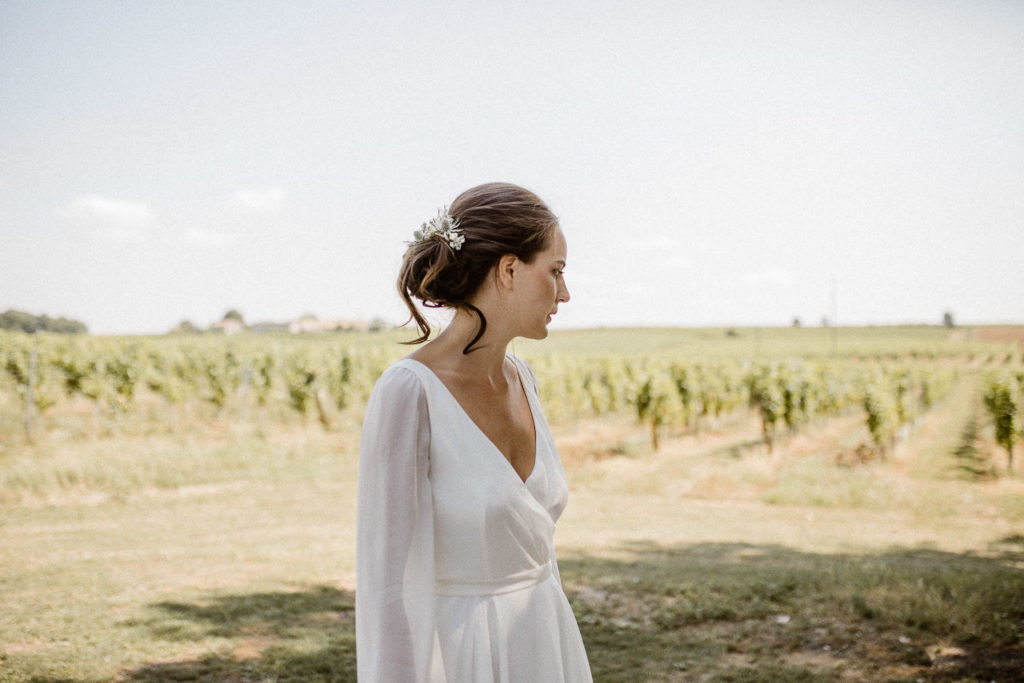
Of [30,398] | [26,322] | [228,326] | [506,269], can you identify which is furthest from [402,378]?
[228,326]

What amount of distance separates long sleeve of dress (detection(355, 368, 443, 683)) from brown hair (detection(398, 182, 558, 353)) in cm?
28

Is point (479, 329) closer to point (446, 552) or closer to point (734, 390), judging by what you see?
point (446, 552)

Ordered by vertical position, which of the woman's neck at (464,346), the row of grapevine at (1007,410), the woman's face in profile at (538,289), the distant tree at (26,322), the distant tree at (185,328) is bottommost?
the row of grapevine at (1007,410)

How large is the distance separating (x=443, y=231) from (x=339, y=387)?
53.6 feet

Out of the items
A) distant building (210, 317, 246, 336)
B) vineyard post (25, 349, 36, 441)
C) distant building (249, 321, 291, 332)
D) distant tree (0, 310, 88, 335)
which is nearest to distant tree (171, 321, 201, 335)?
distant building (210, 317, 246, 336)

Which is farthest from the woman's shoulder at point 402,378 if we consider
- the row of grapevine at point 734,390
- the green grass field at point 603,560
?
the row of grapevine at point 734,390

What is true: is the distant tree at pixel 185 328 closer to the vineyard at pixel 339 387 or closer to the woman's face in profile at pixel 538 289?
the vineyard at pixel 339 387

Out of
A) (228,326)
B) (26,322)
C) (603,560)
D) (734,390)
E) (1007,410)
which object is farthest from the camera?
(228,326)

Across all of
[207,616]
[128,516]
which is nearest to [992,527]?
[207,616]

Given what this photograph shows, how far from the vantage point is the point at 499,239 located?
5.21 feet

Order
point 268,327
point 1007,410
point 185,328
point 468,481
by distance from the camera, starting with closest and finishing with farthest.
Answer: point 468,481 < point 1007,410 < point 185,328 < point 268,327

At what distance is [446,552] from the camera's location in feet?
4.90

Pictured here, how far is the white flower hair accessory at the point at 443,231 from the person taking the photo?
1599mm

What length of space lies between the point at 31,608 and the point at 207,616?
49.4 inches
